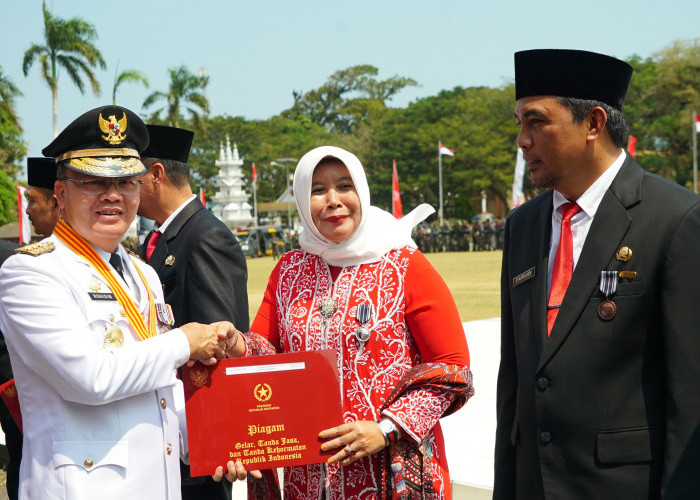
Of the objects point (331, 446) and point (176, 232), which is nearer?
point (331, 446)

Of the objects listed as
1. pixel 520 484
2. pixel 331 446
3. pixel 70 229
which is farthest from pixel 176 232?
pixel 520 484

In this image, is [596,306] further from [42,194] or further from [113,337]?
[42,194]

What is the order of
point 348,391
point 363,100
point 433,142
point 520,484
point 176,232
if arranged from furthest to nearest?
point 363,100, point 433,142, point 176,232, point 348,391, point 520,484

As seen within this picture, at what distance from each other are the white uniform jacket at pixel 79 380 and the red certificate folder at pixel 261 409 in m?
0.13

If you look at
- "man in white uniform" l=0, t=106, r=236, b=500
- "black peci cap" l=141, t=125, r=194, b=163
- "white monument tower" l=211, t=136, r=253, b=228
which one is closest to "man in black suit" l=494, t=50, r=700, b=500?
"man in white uniform" l=0, t=106, r=236, b=500

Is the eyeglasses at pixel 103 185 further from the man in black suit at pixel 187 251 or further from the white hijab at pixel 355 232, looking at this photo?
the man in black suit at pixel 187 251

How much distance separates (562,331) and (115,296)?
1286 mm

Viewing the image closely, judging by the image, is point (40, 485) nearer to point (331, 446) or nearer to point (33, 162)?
point (331, 446)

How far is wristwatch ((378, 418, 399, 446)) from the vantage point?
257 centimetres

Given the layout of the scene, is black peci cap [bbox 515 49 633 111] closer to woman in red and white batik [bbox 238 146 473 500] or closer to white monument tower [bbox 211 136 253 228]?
woman in red and white batik [bbox 238 146 473 500]

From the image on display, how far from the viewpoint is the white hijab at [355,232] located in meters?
2.77

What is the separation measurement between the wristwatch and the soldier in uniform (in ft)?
8.35

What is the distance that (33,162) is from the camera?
14.8 feet

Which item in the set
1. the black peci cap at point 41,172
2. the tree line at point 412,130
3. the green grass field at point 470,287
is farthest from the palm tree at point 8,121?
the black peci cap at point 41,172
